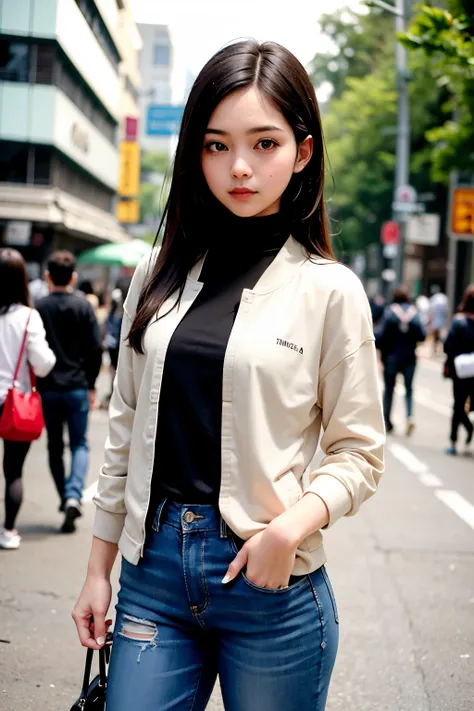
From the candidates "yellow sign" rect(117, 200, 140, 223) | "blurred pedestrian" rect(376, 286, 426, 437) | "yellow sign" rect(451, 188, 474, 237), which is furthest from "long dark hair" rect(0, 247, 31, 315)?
"yellow sign" rect(117, 200, 140, 223)

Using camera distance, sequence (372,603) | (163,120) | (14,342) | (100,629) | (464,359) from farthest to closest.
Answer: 1. (163,120)
2. (464,359)
3. (14,342)
4. (372,603)
5. (100,629)

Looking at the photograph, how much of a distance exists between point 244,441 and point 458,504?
6.70m

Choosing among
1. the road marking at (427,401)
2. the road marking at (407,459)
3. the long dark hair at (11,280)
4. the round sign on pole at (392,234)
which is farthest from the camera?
the round sign on pole at (392,234)

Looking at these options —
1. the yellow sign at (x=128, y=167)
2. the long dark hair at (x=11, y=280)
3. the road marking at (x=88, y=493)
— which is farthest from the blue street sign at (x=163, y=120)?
the yellow sign at (x=128, y=167)

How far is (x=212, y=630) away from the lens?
193cm

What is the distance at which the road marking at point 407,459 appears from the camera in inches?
395

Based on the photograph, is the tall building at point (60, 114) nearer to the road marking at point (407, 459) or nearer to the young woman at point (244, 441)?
the young woman at point (244, 441)

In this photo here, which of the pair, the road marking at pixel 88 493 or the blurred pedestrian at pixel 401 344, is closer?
the road marking at pixel 88 493

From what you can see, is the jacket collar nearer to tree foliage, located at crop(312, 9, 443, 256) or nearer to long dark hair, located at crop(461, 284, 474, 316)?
long dark hair, located at crop(461, 284, 474, 316)

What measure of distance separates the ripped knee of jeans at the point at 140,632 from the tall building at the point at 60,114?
9.76 ft

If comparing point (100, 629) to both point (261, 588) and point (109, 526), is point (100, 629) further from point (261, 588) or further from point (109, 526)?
point (261, 588)

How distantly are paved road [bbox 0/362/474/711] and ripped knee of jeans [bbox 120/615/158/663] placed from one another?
6.67 feet

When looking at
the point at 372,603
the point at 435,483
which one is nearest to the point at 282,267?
the point at 372,603

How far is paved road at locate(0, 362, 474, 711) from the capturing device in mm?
4074
